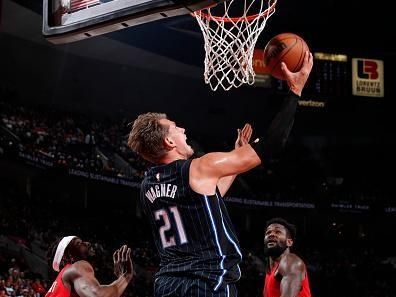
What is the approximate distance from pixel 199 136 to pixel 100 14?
17.4 m

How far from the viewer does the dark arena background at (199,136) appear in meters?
15.5

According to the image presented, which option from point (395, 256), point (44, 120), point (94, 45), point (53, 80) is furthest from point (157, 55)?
point (395, 256)

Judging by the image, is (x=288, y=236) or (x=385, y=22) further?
(x=385, y=22)

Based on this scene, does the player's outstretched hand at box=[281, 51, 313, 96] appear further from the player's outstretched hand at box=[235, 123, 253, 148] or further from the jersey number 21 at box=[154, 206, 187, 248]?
the jersey number 21 at box=[154, 206, 187, 248]

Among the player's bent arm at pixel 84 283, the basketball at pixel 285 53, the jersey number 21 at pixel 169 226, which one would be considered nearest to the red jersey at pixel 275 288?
the player's bent arm at pixel 84 283

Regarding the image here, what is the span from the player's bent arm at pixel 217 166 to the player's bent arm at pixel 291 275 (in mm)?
1636

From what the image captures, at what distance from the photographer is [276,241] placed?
181 inches

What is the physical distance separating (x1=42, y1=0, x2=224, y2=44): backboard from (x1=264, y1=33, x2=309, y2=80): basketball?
464 millimetres

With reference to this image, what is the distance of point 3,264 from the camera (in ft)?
36.6

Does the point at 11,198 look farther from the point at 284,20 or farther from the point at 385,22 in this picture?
the point at 385,22

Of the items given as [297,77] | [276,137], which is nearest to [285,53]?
[297,77]

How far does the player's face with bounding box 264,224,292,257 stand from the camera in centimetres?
456

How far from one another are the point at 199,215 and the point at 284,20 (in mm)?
17247

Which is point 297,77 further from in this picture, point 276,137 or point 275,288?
point 275,288
